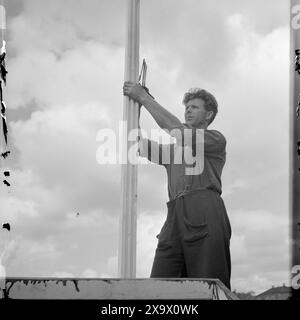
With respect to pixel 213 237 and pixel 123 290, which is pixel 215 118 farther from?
pixel 123 290

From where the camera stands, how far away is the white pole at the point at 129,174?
10.7 ft

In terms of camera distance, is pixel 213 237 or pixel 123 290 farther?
pixel 213 237

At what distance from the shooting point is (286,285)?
3.44 meters

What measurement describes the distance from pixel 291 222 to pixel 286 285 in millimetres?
335

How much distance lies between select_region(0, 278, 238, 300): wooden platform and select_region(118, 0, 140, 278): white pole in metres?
0.76

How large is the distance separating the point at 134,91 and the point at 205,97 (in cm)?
40

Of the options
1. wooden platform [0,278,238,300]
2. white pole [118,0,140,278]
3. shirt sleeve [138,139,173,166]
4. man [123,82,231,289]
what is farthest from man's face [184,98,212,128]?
wooden platform [0,278,238,300]

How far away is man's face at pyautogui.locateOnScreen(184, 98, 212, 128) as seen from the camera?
3555 millimetres

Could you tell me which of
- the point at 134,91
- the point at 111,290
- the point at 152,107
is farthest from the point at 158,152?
the point at 111,290

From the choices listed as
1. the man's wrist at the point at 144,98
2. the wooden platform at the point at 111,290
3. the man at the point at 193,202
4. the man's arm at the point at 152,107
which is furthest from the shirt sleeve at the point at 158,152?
the wooden platform at the point at 111,290

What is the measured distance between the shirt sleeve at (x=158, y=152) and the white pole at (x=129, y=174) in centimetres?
12
